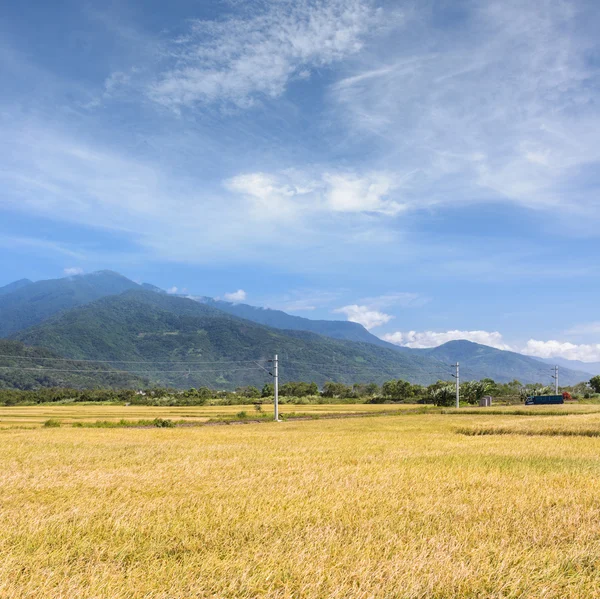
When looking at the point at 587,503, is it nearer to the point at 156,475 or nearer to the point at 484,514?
the point at 484,514

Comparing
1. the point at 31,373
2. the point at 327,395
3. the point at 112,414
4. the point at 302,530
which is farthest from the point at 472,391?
the point at 31,373

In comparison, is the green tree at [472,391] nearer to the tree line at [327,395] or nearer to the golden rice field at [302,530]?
the tree line at [327,395]

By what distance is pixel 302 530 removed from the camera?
7.75 metres

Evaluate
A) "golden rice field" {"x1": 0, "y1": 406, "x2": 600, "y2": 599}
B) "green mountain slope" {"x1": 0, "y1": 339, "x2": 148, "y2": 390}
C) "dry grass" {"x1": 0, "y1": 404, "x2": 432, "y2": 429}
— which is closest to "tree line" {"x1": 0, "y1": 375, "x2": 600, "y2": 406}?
"dry grass" {"x1": 0, "y1": 404, "x2": 432, "y2": 429}

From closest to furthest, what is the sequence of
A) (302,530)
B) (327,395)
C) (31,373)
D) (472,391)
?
1. (302,530)
2. (472,391)
3. (327,395)
4. (31,373)

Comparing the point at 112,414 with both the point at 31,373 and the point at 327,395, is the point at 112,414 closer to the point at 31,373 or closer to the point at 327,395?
the point at 327,395

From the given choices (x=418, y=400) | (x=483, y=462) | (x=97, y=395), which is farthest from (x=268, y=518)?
(x=97, y=395)

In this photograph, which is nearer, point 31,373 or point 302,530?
point 302,530

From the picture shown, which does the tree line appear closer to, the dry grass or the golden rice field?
the dry grass

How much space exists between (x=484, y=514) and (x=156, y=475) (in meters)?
9.08

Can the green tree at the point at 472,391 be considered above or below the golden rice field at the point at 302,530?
below

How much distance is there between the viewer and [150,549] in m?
6.89

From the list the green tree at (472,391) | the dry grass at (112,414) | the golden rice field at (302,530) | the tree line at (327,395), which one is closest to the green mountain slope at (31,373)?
the tree line at (327,395)

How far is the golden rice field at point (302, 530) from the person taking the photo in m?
5.51
